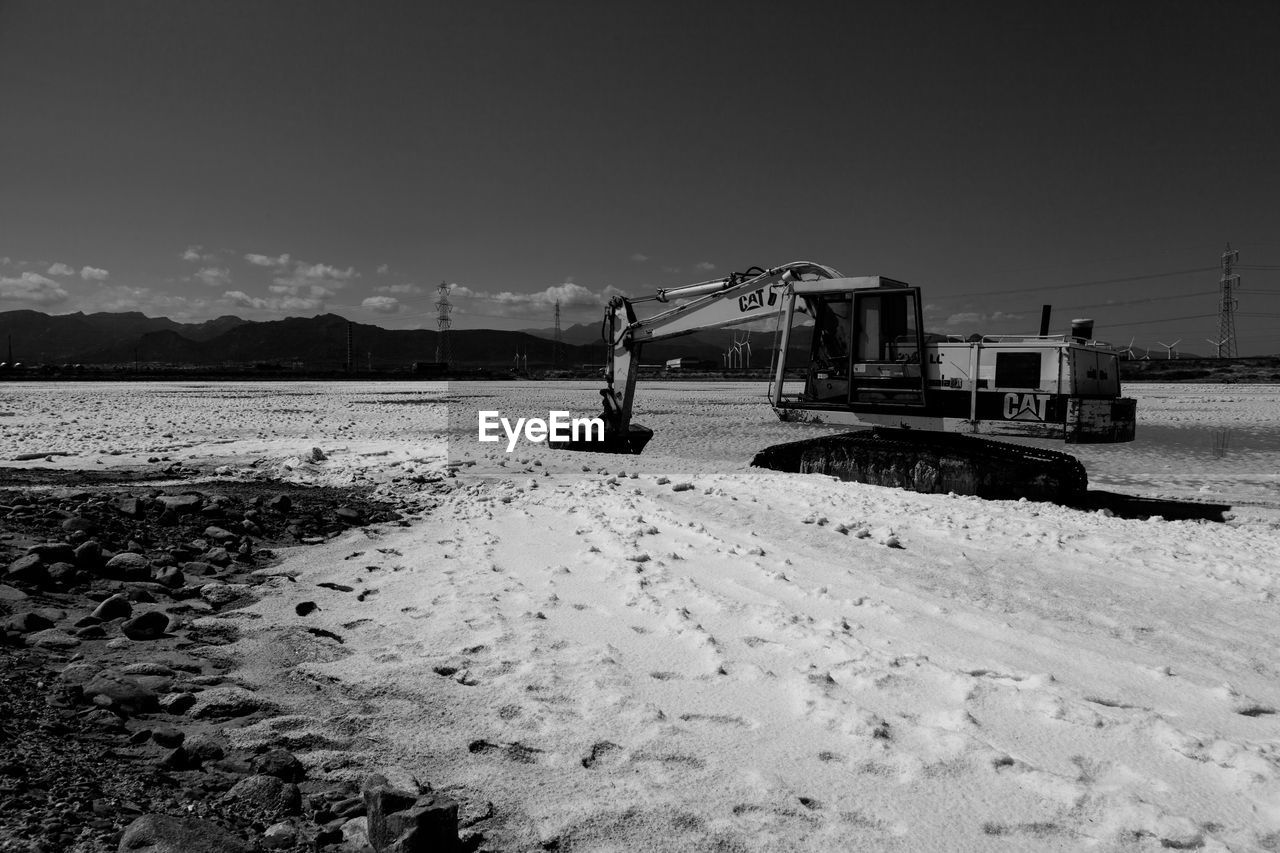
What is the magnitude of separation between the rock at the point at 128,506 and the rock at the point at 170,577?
196 cm

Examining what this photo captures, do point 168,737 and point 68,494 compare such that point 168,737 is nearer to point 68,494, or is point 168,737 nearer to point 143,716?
point 143,716

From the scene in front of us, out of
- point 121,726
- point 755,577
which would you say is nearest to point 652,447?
point 755,577

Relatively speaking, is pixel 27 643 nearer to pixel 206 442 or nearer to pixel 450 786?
pixel 450 786

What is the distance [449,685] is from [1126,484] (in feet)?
42.1

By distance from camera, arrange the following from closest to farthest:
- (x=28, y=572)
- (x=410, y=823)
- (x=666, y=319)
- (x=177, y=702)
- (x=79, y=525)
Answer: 1. (x=410, y=823)
2. (x=177, y=702)
3. (x=28, y=572)
4. (x=79, y=525)
5. (x=666, y=319)

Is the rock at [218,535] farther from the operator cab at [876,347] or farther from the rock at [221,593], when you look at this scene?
the operator cab at [876,347]

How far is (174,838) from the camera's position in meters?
2.34

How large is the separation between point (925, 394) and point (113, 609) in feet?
32.2

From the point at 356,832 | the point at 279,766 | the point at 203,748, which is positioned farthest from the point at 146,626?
the point at 356,832

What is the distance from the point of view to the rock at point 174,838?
2.28 metres

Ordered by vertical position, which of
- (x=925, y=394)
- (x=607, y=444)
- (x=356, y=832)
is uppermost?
(x=925, y=394)

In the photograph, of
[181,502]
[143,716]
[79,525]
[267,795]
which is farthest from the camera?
[181,502]

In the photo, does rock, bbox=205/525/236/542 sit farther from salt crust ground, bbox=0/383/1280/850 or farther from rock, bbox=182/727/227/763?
rock, bbox=182/727/227/763

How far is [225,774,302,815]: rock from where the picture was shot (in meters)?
2.72
